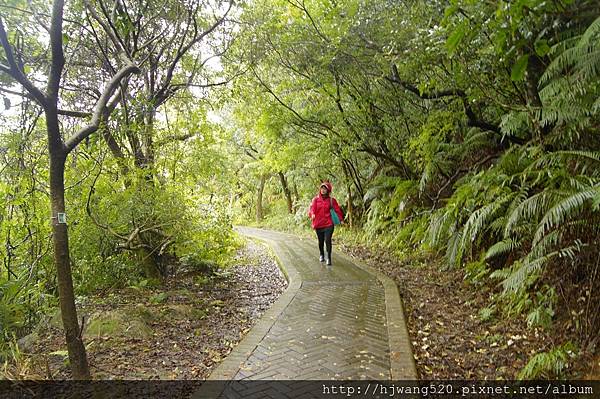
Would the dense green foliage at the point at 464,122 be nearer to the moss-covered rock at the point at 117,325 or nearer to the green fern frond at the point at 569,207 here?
the green fern frond at the point at 569,207

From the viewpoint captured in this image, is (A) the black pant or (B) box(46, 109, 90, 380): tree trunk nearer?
(B) box(46, 109, 90, 380): tree trunk

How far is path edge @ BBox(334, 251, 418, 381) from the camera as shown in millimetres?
3558

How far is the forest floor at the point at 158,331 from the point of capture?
150 inches

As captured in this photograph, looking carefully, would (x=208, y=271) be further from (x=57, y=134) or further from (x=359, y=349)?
(x=57, y=134)

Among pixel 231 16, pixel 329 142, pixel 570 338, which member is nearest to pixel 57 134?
pixel 570 338

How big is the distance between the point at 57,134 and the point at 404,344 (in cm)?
382

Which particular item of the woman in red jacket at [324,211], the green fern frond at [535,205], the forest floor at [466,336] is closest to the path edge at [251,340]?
the woman in red jacket at [324,211]

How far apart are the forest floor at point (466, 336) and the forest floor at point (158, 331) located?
218 cm

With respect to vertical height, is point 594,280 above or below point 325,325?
above

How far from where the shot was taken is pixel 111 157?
6367 millimetres

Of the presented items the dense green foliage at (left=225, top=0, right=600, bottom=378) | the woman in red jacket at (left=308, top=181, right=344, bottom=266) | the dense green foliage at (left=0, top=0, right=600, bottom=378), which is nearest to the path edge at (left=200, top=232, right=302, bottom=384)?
the woman in red jacket at (left=308, top=181, right=344, bottom=266)

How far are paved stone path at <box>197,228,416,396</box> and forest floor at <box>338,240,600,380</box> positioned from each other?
0.81 feet

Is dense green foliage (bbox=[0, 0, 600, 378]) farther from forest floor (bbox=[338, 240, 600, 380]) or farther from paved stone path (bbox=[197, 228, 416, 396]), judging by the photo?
paved stone path (bbox=[197, 228, 416, 396])

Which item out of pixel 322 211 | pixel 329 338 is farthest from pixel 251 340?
pixel 322 211
